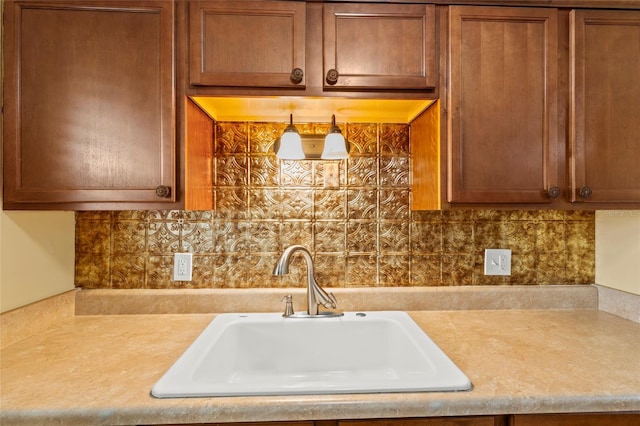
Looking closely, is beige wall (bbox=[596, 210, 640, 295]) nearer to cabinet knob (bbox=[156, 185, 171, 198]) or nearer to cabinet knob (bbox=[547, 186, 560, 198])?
cabinet knob (bbox=[547, 186, 560, 198])

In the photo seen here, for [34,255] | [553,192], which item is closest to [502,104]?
[553,192]

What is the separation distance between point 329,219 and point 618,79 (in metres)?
1.13

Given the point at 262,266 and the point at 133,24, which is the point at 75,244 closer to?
the point at 262,266

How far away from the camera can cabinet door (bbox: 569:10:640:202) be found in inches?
45.3

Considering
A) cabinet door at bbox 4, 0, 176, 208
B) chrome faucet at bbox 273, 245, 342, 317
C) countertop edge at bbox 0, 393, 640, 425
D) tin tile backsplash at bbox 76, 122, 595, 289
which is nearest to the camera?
countertop edge at bbox 0, 393, 640, 425

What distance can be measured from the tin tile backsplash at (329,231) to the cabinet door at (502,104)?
0.36 metres

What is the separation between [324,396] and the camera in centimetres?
79

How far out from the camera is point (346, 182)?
1.48 meters

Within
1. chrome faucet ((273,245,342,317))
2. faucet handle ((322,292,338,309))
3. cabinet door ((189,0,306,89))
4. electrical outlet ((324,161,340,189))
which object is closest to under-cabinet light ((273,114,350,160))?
electrical outlet ((324,161,340,189))

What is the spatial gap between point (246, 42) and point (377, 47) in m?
0.43

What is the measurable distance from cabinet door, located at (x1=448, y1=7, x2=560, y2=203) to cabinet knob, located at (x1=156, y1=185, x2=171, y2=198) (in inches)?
36.6

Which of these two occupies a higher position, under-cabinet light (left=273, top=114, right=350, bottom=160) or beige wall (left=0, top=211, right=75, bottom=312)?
under-cabinet light (left=273, top=114, right=350, bottom=160)

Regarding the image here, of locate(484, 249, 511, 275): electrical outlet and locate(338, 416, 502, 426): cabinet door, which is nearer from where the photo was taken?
locate(338, 416, 502, 426): cabinet door

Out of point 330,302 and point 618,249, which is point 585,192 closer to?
point 618,249
